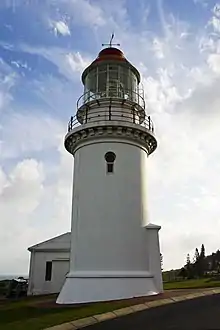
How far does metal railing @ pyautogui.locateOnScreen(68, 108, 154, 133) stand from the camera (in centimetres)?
1702

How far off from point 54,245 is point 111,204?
974 centimetres

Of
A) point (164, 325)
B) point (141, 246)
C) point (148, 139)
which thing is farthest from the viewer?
point (148, 139)

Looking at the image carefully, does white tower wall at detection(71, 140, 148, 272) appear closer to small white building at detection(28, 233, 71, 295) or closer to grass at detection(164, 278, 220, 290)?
grass at detection(164, 278, 220, 290)

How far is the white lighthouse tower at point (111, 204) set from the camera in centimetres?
1538

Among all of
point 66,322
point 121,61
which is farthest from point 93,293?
point 121,61

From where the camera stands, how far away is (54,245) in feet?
80.6

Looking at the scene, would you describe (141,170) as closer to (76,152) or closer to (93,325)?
(76,152)

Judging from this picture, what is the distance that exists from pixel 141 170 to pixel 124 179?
1047 mm

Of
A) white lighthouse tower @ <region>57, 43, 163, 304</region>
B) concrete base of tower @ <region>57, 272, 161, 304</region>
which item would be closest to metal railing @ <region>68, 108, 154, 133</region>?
white lighthouse tower @ <region>57, 43, 163, 304</region>

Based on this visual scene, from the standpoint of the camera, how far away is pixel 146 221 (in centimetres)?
1675

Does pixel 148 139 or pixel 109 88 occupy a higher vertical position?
pixel 109 88

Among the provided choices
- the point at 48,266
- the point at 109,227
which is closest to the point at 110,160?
the point at 109,227

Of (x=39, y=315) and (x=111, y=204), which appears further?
(x=111, y=204)

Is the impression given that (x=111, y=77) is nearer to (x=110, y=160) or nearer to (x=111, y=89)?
(x=111, y=89)
